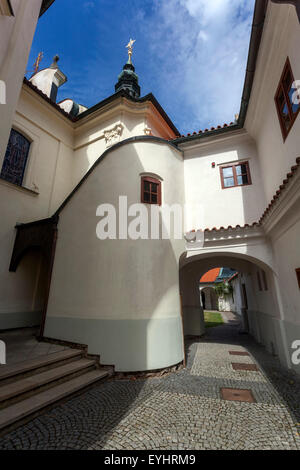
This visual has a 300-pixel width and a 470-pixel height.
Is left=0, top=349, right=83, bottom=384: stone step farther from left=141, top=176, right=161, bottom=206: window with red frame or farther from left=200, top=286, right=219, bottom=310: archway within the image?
Result: left=200, top=286, right=219, bottom=310: archway

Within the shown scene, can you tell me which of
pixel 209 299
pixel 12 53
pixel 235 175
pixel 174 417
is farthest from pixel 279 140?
pixel 209 299

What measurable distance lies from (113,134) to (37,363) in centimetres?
953

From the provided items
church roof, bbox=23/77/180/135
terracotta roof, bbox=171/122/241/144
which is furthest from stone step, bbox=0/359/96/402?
church roof, bbox=23/77/180/135

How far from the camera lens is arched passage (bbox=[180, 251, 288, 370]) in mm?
6779

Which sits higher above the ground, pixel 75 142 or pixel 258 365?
pixel 75 142

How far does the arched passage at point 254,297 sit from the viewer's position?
6.78 meters

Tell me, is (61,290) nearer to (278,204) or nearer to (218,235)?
(218,235)

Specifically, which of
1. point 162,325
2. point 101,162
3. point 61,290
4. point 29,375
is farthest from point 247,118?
point 29,375

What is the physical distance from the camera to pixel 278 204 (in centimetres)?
507

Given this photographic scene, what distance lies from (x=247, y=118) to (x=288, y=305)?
21.4 feet

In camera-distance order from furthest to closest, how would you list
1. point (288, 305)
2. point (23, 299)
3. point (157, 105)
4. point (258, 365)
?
1. point (157, 105)
2. point (23, 299)
3. point (258, 365)
4. point (288, 305)

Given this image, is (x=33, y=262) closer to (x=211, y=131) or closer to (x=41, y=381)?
(x=41, y=381)

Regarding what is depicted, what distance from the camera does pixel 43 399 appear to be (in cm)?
381

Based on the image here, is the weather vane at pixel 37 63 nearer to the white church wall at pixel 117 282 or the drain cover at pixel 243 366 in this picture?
the white church wall at pixel 117 282
